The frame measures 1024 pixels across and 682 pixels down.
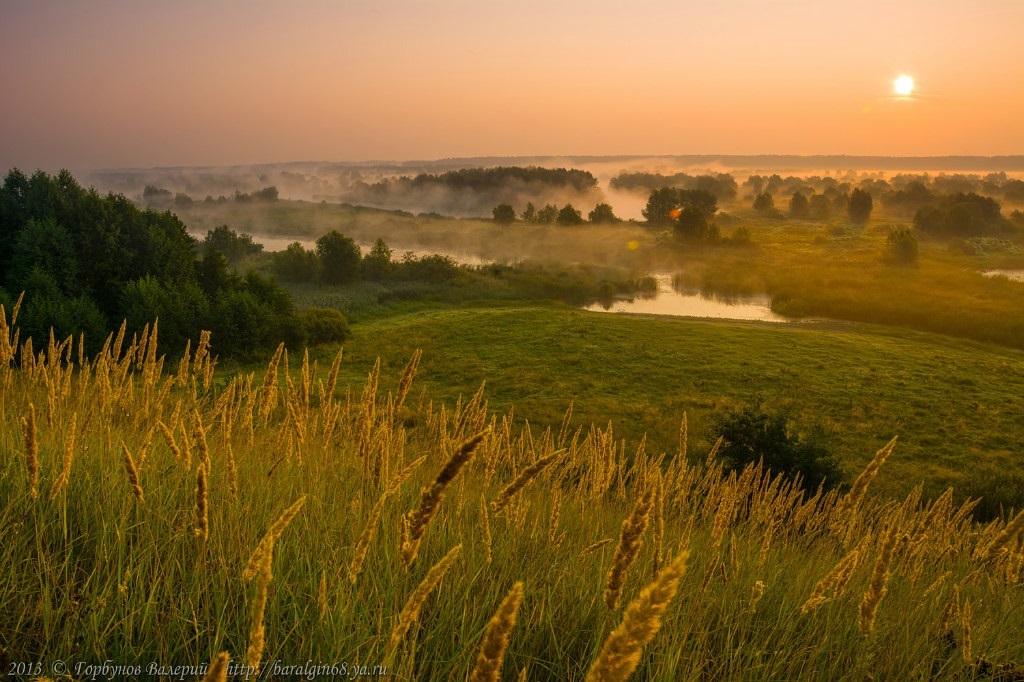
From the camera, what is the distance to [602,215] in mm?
149750

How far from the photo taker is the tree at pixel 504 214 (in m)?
154

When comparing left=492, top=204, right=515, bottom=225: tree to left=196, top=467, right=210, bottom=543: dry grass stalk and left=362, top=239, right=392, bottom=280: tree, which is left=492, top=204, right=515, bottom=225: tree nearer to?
left=362, top=239, right=392, bottom=280: tree

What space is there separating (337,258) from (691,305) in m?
49.2

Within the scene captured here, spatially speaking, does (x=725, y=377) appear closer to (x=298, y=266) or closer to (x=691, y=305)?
(x=691, y=305)

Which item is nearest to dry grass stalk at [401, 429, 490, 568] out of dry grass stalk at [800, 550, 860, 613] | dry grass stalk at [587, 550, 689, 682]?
dry grass stalk at [587, 550, 689, 682]

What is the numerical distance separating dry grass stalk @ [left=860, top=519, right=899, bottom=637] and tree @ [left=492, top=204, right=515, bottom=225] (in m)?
155

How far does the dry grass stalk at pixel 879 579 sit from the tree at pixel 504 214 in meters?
155

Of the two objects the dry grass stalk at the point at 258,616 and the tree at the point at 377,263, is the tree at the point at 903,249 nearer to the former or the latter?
the tree at the point at 377,263

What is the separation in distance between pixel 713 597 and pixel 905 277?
304 ft

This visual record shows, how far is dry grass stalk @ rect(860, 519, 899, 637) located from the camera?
2199 mm

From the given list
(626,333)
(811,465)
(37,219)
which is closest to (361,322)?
(626,333)

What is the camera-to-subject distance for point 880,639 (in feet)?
10.9

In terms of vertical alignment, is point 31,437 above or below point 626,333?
above

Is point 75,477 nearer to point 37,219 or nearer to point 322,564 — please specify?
point 322,564
